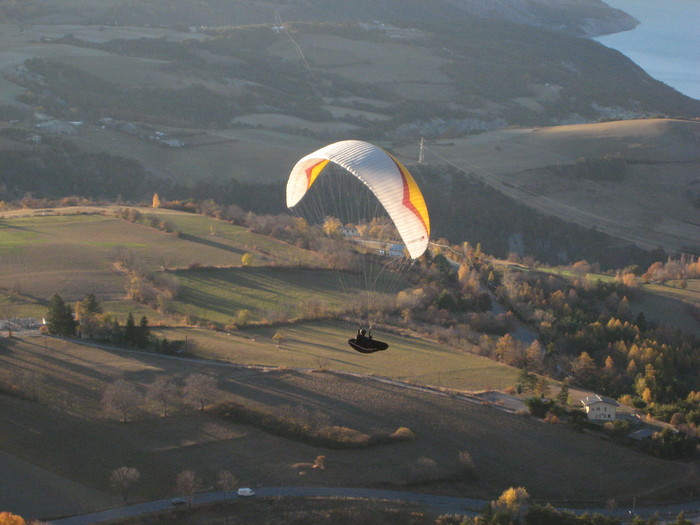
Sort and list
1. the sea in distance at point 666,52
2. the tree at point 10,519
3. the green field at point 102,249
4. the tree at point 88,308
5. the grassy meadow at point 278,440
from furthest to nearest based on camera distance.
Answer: the sea in distance at point 666,52 → the green field at point 102,249 → the tree at point 88,308 → the grassy meadow at point 278,440 → the tree at point 10,519

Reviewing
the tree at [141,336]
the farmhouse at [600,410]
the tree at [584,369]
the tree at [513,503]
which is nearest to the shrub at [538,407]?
the farmhouse at [600,410]

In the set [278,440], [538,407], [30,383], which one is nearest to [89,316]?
[30,383]

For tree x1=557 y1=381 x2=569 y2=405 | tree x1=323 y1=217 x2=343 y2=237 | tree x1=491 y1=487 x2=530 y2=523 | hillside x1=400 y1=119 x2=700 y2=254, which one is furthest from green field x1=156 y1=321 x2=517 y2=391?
hillside x1=400 y1=119 x2=700 y2=254

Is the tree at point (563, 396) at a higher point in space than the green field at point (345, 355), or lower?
higher

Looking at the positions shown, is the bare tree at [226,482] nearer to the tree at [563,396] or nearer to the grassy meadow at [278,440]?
the grassy meadow at [278,440]

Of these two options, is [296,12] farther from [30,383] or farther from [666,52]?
[30,383]

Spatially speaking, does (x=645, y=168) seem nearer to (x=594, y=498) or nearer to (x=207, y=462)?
(x=594, y=498)
